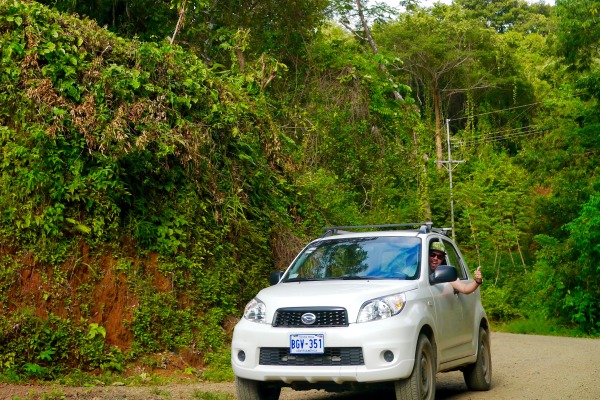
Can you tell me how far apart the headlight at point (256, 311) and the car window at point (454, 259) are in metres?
2.94

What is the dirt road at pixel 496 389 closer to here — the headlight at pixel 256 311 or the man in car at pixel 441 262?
the man in car at pixel 441 262

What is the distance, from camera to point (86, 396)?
31.2 feet

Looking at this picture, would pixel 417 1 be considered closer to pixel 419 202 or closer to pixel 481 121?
pixel 419 202

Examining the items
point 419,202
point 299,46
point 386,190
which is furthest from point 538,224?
point 299,46

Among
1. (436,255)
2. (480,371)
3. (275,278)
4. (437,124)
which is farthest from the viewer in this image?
(437,124)

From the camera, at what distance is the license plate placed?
318 inches

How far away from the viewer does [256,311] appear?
8.66 metres

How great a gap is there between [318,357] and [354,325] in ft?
1.51

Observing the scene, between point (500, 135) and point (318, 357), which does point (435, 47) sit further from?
point (318, 357)

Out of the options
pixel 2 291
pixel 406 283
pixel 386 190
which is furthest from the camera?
pixel 386 190

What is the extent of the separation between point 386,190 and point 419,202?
967 cm

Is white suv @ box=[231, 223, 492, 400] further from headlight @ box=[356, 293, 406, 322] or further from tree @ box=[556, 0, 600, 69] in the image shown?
tree @ box=[556, 0, 600, 69]

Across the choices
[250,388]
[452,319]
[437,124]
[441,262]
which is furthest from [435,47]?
[250,388]

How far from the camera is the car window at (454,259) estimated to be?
10766 millimetres
